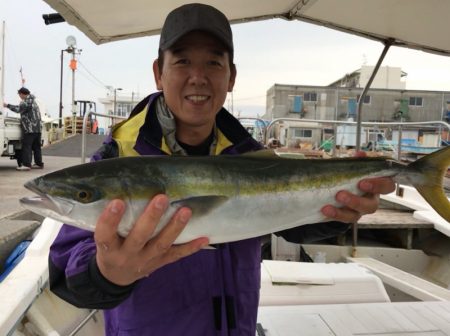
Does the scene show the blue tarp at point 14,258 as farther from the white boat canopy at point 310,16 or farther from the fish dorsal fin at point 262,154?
the fish dorsal fin at point 262,154

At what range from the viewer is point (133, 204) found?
1.51m

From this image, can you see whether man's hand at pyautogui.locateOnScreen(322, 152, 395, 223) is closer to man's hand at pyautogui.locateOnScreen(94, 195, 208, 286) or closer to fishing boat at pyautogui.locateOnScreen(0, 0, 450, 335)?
man's hand at pyautogui.locateOnScreen(94, 195, 208, 286)

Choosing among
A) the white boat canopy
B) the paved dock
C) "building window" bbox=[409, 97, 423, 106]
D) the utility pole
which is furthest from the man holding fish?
"building window" bbox=[409, 97, 423, 106]

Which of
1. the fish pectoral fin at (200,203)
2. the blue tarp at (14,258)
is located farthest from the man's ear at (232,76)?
the blue tarp at (14,258)

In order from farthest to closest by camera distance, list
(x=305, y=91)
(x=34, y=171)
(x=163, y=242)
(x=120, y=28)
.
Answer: (x=305, y=91) → (x=34, y=171) → (x=120, y=28) → (x=163, y=242)

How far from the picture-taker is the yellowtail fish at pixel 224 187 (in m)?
1.54

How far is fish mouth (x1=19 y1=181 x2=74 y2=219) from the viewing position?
1.52 m

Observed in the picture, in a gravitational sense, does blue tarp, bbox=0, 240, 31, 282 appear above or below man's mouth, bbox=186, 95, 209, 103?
below

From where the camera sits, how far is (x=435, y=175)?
2.01 meters

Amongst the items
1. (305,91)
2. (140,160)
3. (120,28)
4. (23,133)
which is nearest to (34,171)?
(23,133)

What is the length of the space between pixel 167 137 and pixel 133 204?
24.6 inches

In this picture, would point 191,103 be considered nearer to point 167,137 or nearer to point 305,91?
point 167,137

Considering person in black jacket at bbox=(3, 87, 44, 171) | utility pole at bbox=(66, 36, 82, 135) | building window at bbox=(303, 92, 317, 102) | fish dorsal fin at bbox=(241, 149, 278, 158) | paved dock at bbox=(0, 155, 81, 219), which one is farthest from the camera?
building window at bbox=(303, 92, 317, 102)

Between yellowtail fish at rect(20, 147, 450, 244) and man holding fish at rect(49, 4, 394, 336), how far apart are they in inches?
2.5
